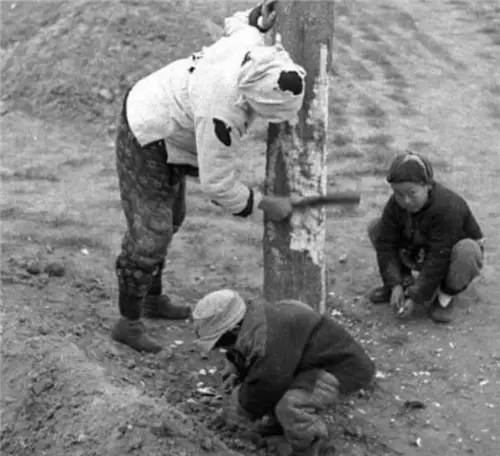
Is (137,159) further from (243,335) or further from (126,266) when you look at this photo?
(243,335)

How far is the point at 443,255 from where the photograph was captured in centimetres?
548

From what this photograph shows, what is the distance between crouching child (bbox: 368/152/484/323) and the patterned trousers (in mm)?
1201

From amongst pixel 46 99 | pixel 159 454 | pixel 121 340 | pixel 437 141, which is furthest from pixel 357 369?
pixel 46 99

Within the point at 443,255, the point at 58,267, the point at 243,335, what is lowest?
the point at 58,267

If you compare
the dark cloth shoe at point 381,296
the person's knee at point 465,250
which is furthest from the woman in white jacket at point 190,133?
the dark cloth shoe at point 381,296

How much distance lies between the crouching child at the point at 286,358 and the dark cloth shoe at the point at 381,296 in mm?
1462

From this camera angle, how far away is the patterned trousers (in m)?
4.70

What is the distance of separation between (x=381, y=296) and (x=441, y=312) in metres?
0.38

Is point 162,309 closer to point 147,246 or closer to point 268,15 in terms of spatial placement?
point 147,246

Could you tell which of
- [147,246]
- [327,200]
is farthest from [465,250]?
[147,246]

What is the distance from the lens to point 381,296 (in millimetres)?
5840

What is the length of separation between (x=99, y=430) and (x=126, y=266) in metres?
1.08

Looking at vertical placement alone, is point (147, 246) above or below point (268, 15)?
below

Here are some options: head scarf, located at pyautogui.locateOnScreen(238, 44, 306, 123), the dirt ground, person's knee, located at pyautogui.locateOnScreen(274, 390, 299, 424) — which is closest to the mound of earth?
the dirt ground
